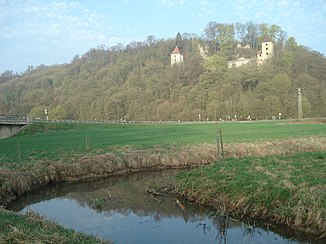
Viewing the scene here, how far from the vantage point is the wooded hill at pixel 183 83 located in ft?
320

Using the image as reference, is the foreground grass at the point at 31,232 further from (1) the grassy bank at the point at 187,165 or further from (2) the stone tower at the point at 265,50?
(2) the stone tower at the point at 265,50

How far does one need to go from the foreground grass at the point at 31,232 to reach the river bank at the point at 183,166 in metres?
6.33

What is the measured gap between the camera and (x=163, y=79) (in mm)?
123375

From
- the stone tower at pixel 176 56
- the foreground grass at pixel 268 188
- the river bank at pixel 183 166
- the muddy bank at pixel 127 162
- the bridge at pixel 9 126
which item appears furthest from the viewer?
the stone tower at pixel 176 56

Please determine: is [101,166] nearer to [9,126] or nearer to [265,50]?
[9,126]

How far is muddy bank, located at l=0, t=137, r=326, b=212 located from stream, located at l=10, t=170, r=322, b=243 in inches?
27.5

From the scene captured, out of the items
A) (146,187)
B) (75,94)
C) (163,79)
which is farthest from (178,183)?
(75,94)

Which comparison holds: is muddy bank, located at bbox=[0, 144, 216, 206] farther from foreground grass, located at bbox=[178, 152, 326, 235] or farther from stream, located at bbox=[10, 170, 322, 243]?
foreground grass, located at bbox=[178, 152, 326, 235]

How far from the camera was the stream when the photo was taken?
495 inches

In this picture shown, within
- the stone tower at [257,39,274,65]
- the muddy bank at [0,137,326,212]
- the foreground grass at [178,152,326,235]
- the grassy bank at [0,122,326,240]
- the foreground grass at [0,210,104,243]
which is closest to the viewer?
the foreground grass at [0,210,104,243]

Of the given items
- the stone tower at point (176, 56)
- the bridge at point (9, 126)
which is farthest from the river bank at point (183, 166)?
the stone tower at point (176, 56)

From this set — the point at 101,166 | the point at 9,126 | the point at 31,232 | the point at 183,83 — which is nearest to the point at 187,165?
the point at 101,166

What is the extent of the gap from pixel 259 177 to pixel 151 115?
9542 centimetres

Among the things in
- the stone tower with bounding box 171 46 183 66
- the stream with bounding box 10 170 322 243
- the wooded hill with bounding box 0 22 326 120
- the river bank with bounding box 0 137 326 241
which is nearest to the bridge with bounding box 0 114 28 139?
the wooded hill with bounding box 0 22 326 120
